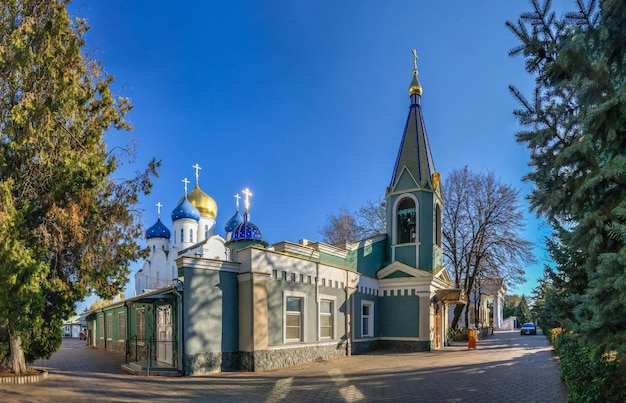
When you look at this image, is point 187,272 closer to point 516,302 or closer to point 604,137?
point 604,137

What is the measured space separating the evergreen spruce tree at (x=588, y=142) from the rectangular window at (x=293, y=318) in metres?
9.55

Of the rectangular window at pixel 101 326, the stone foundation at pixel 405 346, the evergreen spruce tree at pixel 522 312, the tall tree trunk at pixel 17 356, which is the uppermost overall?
the tall tree trunk at pixel 17 356

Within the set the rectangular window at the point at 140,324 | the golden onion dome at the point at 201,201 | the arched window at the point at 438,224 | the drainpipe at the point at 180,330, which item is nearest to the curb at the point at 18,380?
the drainpipe at the point at 180,330

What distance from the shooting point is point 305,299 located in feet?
46.5

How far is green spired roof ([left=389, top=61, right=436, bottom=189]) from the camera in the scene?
65.5 ft

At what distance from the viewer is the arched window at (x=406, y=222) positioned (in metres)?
20.2

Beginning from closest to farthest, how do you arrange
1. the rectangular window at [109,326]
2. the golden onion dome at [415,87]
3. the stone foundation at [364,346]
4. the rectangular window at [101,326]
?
the stone foundation at [364,346], the golden onion dome at [415,87], the rectangular window at [109,326], the rectangular window at [101,326]

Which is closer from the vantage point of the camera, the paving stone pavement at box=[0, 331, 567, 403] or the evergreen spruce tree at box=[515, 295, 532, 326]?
the paving stone pavement at box=[0, 331, 567, 403]

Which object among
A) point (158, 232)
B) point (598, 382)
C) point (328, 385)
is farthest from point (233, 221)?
point (598, 382)

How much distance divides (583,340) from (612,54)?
317 centimetres

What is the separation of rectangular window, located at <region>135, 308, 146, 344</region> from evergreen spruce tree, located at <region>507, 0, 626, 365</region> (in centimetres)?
1565

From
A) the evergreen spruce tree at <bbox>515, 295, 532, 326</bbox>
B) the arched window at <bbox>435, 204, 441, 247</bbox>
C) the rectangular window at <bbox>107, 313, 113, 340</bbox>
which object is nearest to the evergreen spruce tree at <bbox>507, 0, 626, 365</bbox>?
the arched window at <bbox>435, 204, 441, 247</bbox>

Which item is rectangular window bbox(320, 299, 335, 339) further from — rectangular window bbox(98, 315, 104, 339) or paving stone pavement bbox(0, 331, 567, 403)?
rectangular window bbox(98, 315, 104, 339)

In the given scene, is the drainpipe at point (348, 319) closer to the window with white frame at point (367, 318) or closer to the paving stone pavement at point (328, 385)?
the window with white frame at point (367, 318)
